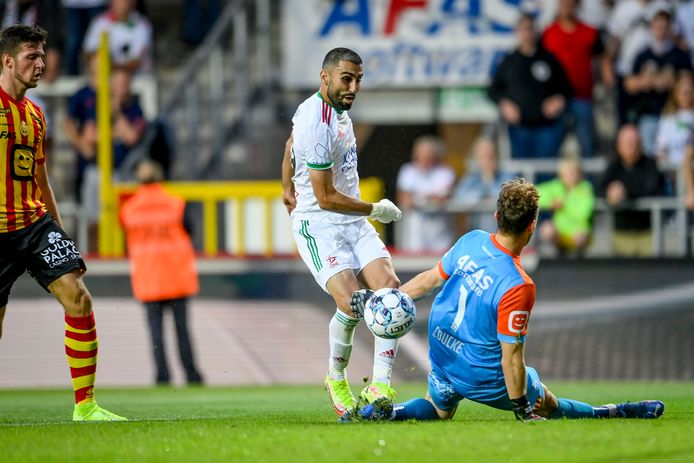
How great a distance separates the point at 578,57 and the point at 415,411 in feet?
33.5

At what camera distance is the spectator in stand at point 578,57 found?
1659cm

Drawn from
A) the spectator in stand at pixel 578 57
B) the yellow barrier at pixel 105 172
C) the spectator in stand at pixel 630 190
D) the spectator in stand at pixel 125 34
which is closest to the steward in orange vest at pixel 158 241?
the yellow barrier at pixel 105 172

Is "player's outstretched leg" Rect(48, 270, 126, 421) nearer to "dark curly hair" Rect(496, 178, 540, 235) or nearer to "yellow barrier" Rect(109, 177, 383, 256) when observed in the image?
"dark curly hair" Rect(496, 178, 540, 235)

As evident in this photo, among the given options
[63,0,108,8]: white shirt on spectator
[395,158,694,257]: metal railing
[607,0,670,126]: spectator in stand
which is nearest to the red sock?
[395,158,694,257]: metal railing

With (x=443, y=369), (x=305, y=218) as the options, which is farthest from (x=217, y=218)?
(x=443, y=369)

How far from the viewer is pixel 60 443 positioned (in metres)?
6.55

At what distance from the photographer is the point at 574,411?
759 cm

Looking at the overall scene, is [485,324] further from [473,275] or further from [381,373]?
[381,373]

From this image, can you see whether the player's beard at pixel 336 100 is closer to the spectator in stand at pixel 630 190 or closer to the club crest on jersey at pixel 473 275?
the club crest on jersey at pixel 473 275

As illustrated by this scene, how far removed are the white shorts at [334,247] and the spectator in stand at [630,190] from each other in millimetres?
6917

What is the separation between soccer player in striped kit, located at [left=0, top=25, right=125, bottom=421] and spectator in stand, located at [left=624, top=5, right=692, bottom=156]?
9675mm

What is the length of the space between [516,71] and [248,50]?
4.19m

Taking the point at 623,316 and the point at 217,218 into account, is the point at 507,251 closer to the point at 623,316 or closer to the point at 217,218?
the point at 623,316

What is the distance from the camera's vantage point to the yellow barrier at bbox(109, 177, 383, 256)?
15039 mm
